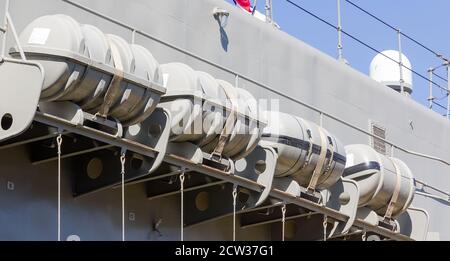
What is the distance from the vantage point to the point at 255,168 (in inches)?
440

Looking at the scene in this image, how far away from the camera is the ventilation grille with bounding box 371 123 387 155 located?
15.0 meters

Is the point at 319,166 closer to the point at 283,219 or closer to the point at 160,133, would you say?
the point at 283,219

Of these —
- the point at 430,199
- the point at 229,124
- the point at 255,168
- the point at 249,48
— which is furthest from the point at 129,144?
the point at 430,199

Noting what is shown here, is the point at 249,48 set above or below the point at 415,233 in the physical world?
above

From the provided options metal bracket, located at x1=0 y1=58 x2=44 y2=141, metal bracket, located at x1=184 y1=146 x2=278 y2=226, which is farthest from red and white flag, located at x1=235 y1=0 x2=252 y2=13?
metal bracket, located at x1=0 y1=58 x2=44 y2=141

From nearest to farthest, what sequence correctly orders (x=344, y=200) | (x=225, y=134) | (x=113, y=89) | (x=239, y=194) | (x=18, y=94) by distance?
(x=18, y=94), (x=113, y=89), (x=225, y=134), (x=239, y=194), (x=344, y=200)

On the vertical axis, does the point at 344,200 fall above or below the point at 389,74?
below

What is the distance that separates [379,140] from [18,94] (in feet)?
24.1

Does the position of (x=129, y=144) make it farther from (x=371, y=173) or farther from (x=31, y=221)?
(x=371, y=173)

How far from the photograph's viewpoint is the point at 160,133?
986 centimetres

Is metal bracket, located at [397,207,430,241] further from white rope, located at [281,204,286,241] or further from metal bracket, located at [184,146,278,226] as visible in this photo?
metal bracket, located at [184,146,278,226]

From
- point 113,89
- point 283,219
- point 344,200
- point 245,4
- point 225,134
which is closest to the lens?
point 113,89

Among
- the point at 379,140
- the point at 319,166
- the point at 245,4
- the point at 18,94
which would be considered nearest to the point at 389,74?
the point at 379,140

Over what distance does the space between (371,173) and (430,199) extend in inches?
134
